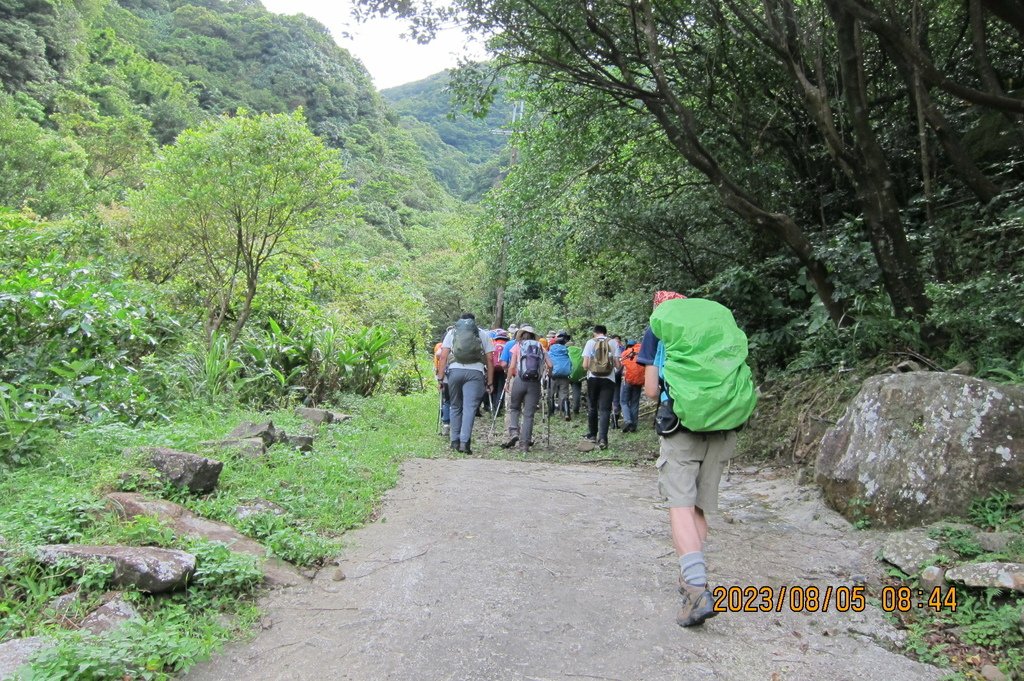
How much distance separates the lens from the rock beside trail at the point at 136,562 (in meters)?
3.01

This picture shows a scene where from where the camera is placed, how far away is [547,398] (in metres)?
11.0

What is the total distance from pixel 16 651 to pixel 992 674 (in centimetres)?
396

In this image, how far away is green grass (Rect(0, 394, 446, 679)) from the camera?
2.59 meters

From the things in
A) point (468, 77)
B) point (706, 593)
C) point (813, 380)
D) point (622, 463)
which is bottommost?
point (622, 463)

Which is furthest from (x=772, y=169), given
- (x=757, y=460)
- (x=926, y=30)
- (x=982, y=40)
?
(x=757, y=460)

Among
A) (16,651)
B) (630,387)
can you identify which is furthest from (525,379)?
(16,651)

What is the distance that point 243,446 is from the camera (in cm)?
550

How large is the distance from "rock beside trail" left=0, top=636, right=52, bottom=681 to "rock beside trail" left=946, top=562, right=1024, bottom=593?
4.20 meters

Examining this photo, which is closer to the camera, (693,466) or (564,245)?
(693,466)

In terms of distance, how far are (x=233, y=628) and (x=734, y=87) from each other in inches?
356

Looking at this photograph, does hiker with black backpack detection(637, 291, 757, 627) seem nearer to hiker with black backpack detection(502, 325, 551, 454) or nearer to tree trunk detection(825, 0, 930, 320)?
tree trunk detection(825, 0, 930, 320)

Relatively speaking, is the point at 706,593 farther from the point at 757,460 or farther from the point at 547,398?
the point at 547,398

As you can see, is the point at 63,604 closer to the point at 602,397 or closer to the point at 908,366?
the point at 908,366

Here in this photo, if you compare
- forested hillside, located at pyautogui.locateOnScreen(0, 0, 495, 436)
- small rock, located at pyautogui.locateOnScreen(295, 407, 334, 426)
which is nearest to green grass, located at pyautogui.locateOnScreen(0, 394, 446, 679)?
forested hillside, located at pyautogui.locateOnScreen(0, 0, 495, 436)
